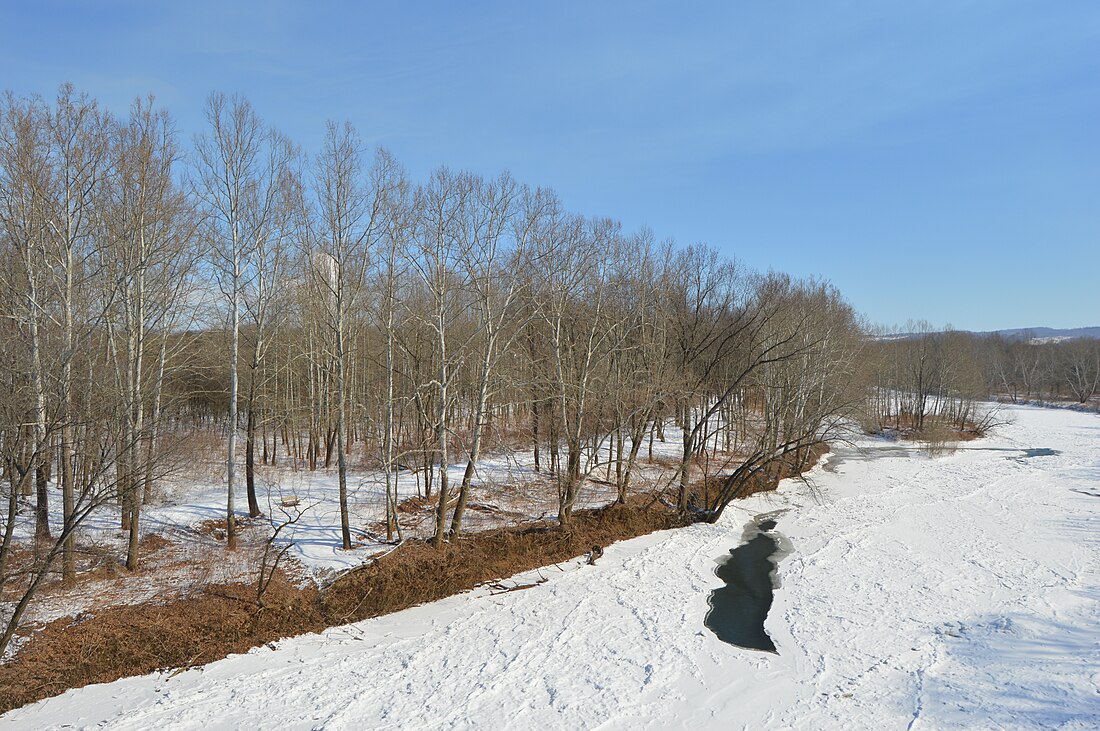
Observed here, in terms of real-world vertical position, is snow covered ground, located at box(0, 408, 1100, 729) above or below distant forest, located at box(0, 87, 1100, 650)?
below

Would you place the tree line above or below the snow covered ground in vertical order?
above

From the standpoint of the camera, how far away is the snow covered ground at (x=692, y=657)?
A: 9727mm

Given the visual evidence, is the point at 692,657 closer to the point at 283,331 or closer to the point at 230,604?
the point at 230,604

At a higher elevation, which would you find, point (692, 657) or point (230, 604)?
point (230, 604)

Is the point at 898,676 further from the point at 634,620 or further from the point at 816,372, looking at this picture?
the point at 816,372

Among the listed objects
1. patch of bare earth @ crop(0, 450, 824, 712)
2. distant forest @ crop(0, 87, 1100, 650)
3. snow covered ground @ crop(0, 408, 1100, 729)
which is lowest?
snow covered ground @ crop(0, 408, 1100, 729)

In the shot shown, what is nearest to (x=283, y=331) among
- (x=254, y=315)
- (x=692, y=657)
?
(x=254, y=315)

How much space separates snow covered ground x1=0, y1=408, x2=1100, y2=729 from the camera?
31.9ft

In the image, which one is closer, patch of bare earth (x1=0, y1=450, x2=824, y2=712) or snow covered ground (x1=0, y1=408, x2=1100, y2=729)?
snow covered ground (x1=0, y1=408, x2=1100, y2=729)

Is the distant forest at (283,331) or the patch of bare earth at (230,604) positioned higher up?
the distant forest at (283,331)

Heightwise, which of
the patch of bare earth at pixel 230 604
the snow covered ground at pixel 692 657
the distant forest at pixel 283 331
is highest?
the distant forest at pixel 283 331

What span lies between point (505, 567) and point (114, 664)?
28.9 ft

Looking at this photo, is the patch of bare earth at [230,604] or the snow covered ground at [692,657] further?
the patch of bare earth at [230,604]

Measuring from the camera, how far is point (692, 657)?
471 inches
